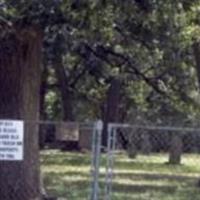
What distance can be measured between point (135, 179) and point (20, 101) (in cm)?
867

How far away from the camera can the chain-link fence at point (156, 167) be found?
1967cm

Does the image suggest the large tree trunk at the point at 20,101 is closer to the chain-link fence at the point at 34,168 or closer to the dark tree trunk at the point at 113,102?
the chain-link fence at the point at 34,168

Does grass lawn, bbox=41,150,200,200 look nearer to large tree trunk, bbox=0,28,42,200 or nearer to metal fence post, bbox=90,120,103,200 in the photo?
large tree trunk, bbox=0,28,42,200

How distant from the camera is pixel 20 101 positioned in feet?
49.0

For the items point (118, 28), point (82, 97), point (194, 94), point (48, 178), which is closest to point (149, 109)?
→ point (82, 97)

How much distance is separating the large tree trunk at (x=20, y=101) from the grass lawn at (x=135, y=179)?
91.0 inches

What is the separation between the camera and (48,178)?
2253 centimetres

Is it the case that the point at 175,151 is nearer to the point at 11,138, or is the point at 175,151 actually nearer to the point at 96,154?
the point at 96,154

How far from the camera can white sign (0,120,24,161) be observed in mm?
11406

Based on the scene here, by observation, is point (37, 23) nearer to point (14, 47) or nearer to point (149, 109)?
point (14, 47)

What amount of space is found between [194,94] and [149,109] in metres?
11.4

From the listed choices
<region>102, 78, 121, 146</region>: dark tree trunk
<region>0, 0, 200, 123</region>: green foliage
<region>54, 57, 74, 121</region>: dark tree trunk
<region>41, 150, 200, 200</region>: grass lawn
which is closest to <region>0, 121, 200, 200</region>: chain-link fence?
<region>41, 150, 200, 200</region>: grass lawn

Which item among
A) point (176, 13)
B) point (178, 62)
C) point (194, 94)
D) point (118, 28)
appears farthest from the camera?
point (194, 94)

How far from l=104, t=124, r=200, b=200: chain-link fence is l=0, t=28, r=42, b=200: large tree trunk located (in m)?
2.88
